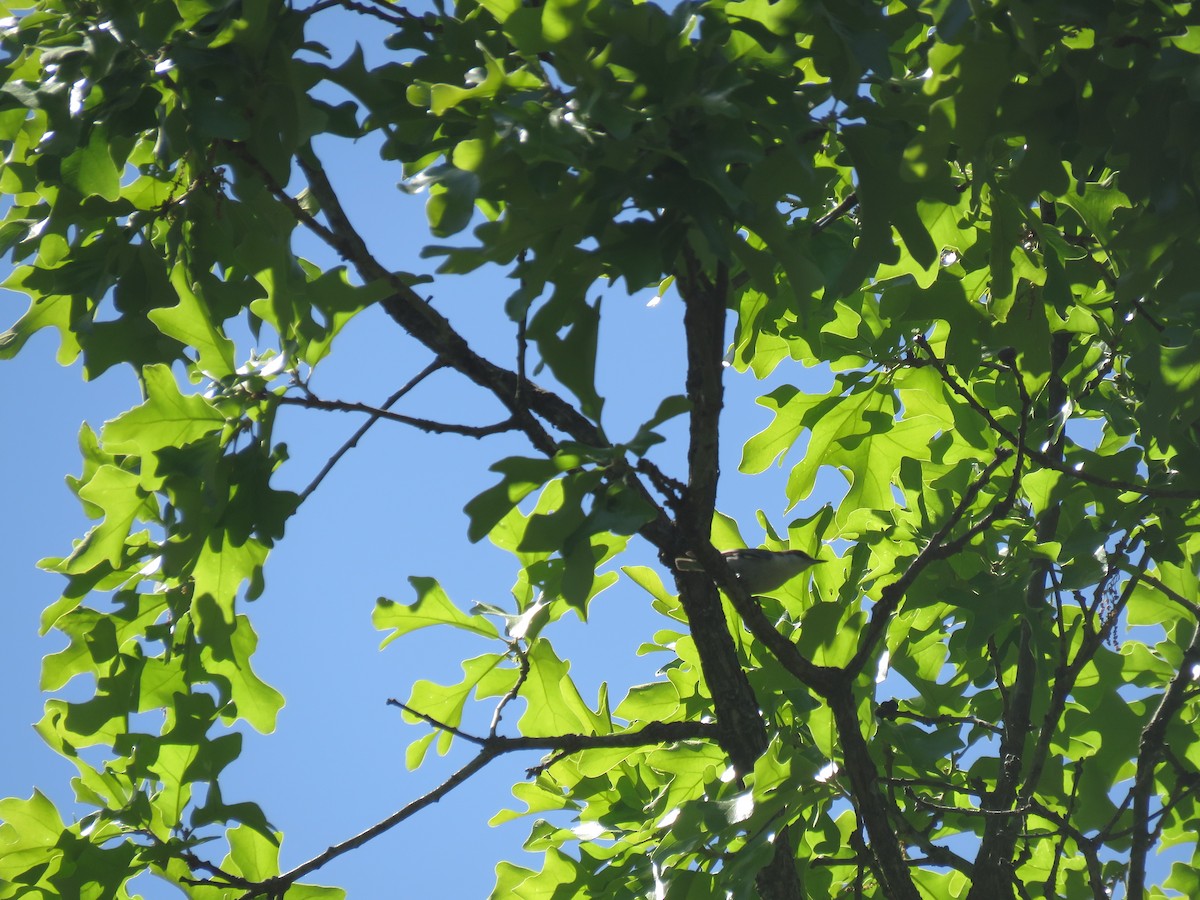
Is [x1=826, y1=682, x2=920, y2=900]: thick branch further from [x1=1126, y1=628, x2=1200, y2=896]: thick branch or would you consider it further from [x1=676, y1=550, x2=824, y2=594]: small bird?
[x1=1126, y1=628, x2=1200, y2=896]: thick branch

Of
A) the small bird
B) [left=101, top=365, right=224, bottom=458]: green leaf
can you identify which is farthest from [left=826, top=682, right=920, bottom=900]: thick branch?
[left=101, top=365, right=224, bottom=458]: green leaf

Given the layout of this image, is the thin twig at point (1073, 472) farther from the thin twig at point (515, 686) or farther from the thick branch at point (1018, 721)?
the thin twig at point (515, 686)

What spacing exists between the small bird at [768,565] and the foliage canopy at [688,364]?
6cm

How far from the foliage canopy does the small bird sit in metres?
0.06

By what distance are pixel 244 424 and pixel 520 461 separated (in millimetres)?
760

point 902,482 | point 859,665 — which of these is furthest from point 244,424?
point 902,482

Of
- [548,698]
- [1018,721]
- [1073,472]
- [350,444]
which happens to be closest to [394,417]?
[350,444]

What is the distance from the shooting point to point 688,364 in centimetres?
238

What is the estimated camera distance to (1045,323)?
9.38ft

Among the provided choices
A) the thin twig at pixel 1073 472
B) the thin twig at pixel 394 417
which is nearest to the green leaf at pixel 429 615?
the thin twig at pixel 394 417

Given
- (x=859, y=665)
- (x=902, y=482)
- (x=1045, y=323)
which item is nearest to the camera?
(x=859, y=665)

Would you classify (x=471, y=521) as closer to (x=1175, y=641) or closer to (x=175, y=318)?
(x=175, y=318)

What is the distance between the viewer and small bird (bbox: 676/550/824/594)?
3.27 metres

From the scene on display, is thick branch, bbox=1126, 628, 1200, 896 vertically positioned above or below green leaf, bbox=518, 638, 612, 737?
below
